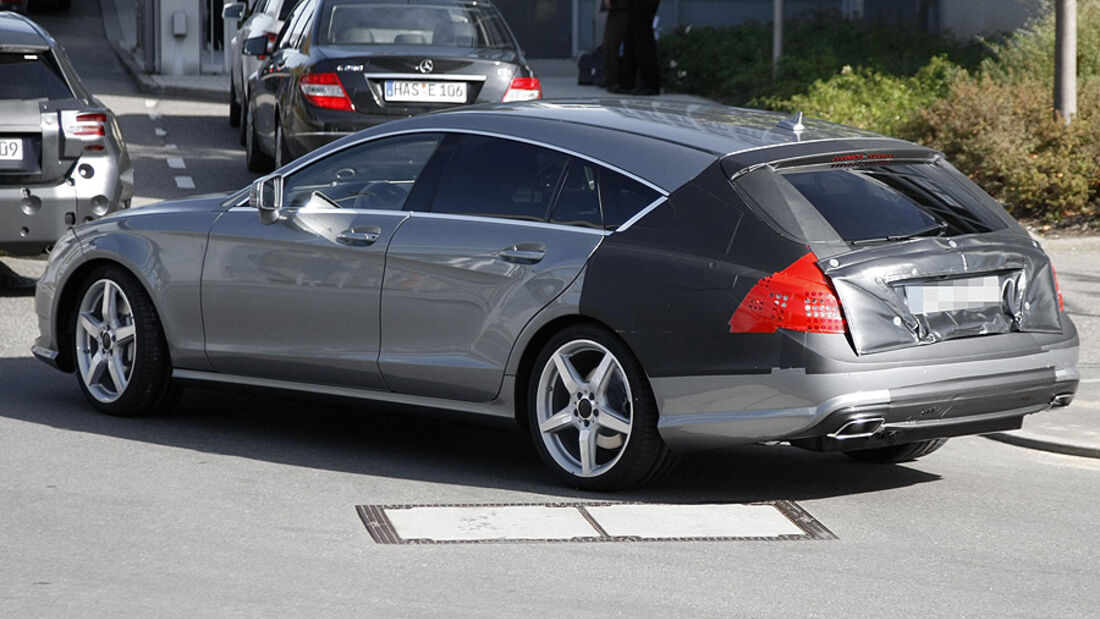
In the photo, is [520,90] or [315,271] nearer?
[315,271]

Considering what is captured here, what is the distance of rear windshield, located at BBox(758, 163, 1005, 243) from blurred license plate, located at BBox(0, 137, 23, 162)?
5.90 meters

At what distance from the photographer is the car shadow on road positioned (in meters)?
7.18

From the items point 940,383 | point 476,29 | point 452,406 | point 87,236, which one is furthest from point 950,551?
point 476,29

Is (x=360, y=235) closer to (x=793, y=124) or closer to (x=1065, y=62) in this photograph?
(x=793, y=124)

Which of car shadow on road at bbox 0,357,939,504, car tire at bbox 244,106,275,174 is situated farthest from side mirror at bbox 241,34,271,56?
car shadow on road at bbox 0,357,939,504

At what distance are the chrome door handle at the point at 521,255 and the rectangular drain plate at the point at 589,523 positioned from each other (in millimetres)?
912

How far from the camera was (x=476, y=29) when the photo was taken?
1484 centimetres

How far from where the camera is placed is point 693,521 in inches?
256

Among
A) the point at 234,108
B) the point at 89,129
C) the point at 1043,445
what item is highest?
the point at 89,129

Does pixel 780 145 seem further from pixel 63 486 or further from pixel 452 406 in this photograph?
pixel 63 486

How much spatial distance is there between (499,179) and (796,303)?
148 centimetres

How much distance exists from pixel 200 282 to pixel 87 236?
83cm

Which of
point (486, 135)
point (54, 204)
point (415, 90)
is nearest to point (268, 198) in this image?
point (486, 135)

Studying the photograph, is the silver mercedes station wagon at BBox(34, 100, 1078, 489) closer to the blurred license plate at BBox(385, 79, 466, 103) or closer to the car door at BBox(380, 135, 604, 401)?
the car door at BBox(380, 135, 604, 401)
